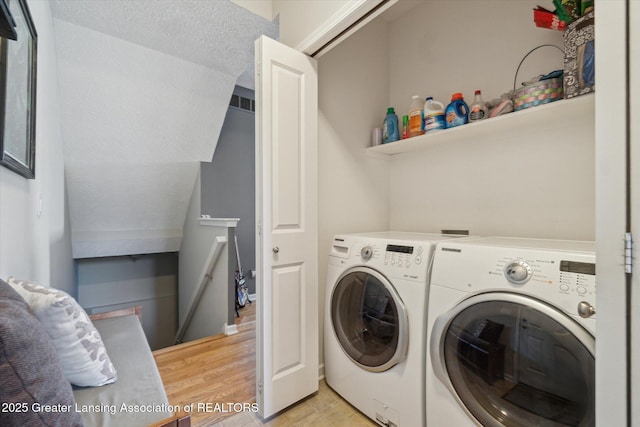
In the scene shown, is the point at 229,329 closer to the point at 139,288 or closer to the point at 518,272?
the point at 139,288

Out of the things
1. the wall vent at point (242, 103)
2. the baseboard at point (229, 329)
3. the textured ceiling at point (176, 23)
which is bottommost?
the baseboard at point (229, 329)

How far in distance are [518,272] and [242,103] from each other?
11.9 feet

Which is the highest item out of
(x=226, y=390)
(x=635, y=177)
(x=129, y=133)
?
(x=129, y=133)

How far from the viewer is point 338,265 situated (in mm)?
1652

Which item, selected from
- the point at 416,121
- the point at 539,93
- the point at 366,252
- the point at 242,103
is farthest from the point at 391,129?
the point at 242,103

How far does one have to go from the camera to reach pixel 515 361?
3.23 feet

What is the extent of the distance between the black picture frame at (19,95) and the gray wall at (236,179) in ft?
6.83

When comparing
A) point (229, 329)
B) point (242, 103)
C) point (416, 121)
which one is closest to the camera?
point (416, 121)

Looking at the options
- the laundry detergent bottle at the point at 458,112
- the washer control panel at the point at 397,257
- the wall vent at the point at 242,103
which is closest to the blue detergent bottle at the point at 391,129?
the laundry detergent bottle at the point at 458,112

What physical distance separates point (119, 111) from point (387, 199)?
2.40 meters

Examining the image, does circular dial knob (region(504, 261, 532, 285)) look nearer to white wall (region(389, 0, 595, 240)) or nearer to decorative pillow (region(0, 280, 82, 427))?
white wall (region(389, 0, 595, 240))

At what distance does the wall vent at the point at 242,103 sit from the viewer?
141 inches

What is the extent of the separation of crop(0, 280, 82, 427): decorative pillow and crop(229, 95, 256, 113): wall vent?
3.38 m

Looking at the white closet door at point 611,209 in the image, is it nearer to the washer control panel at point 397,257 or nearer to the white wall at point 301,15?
the washer control panel at point 397,257
